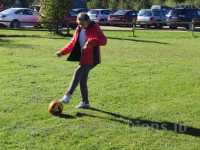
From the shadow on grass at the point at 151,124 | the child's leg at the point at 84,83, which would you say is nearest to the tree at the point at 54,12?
the child's leg at the point at 84,83

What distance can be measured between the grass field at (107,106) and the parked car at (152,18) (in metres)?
24.4

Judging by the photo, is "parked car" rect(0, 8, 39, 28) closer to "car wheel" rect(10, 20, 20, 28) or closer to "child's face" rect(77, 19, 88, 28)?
"car wheel" rect(10, 20, 20, 28)

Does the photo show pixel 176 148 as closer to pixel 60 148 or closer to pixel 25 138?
pixel 60 148

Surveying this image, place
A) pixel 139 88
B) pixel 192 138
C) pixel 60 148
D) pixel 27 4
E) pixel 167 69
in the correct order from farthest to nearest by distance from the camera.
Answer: pixel 27 4, pixel 167 69, pixel 139 88, pixel 192 138, pixel 60 148

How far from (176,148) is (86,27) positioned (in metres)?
2.94

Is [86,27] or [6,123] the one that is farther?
[86,27]

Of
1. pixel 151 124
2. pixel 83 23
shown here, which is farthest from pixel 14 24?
pixel 151 124

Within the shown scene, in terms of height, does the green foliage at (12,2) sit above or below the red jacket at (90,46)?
below

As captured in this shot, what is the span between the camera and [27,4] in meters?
67.5

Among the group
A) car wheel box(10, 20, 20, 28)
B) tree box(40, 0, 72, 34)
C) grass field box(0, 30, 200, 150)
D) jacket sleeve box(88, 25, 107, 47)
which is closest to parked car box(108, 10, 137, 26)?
car wheel box(10, 20, 20, 28)

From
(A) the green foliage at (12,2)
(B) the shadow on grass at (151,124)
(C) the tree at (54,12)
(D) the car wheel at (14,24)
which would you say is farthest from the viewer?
(A) the green foliage at (12,2)

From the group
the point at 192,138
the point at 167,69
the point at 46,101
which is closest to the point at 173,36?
the point at 167,69

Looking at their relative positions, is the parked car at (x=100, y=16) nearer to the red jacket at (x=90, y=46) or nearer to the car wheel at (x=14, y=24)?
the car wheel at (x=14, y=24)

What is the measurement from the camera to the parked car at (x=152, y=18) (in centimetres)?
4169
